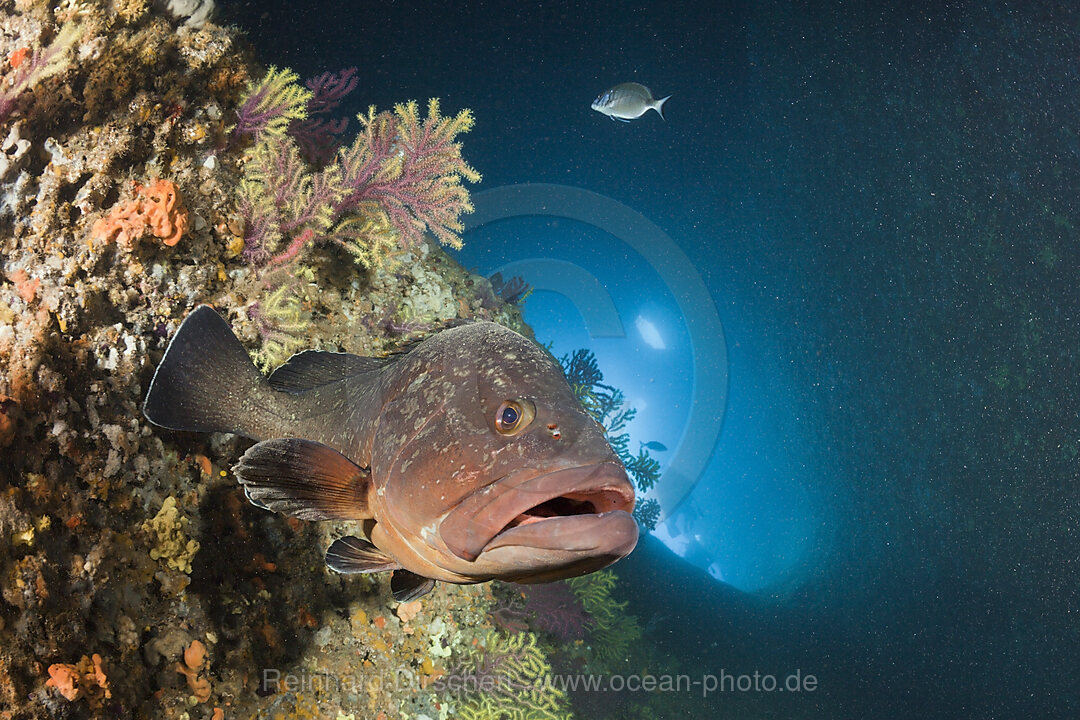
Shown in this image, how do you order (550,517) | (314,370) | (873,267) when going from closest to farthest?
(550,517)
(314,370)
(873,267)

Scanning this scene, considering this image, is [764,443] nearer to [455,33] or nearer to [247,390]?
[455,33]

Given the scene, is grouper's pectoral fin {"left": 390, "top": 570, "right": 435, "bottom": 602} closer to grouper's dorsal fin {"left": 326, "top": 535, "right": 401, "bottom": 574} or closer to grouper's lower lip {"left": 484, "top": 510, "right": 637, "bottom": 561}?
grouper's dorsal fin {"left": 326, "top": 535, "right": 401, "bottom": 574}

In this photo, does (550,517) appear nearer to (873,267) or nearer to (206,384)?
(206,384)

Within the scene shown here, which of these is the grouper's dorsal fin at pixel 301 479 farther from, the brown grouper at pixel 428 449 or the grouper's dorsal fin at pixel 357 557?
the grouper's dorsal fin at pixel 357 557

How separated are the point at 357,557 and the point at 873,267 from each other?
14599 mm

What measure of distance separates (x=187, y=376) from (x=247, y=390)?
8.2 inches

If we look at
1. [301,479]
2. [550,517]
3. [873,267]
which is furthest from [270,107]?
[873,267]

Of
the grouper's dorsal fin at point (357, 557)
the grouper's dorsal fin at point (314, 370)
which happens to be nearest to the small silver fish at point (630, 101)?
the grouper's dorsal fin at point (314, 370)

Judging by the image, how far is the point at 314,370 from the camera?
210 cm

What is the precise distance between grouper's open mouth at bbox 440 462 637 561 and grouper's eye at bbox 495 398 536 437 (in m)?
0.16

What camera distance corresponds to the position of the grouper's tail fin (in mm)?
1927

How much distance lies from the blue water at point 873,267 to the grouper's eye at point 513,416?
4143 mm

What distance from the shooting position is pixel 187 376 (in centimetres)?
197

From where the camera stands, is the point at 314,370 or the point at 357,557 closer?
the point at 357,557
